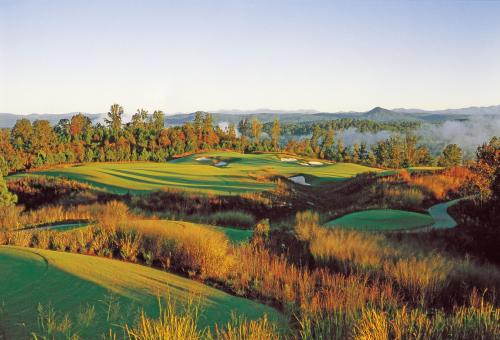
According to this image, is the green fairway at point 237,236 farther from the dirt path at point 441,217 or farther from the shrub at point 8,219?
the dirt path at point 441,217

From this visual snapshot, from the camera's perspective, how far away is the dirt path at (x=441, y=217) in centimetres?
1490

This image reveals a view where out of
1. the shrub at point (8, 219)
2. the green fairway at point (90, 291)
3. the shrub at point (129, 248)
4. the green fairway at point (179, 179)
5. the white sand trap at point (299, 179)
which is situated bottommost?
the white sand trap at point (299, 179)

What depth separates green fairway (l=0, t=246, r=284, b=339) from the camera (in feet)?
14.7

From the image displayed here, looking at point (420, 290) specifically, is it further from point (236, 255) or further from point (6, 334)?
point (6, 334)

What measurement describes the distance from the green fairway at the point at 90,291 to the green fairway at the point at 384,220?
986cm

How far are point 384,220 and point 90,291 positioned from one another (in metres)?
13.1

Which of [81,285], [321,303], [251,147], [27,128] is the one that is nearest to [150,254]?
[81,285]

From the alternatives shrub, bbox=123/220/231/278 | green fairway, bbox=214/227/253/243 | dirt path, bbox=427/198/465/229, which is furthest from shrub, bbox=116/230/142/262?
dirt path, bbox=427/198/465/229

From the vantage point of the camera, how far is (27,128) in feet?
288

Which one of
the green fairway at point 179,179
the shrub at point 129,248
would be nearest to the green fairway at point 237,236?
the shrub at point 129,248

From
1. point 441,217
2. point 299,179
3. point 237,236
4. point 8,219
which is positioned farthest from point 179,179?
→ point 237,236

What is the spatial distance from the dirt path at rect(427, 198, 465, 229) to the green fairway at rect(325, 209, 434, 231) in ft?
1.11

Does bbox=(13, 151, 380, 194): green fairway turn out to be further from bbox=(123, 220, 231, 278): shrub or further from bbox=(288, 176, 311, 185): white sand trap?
bbox=(123, 220, 231, 278): shrub

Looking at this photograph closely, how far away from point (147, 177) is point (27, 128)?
70.6 meters
